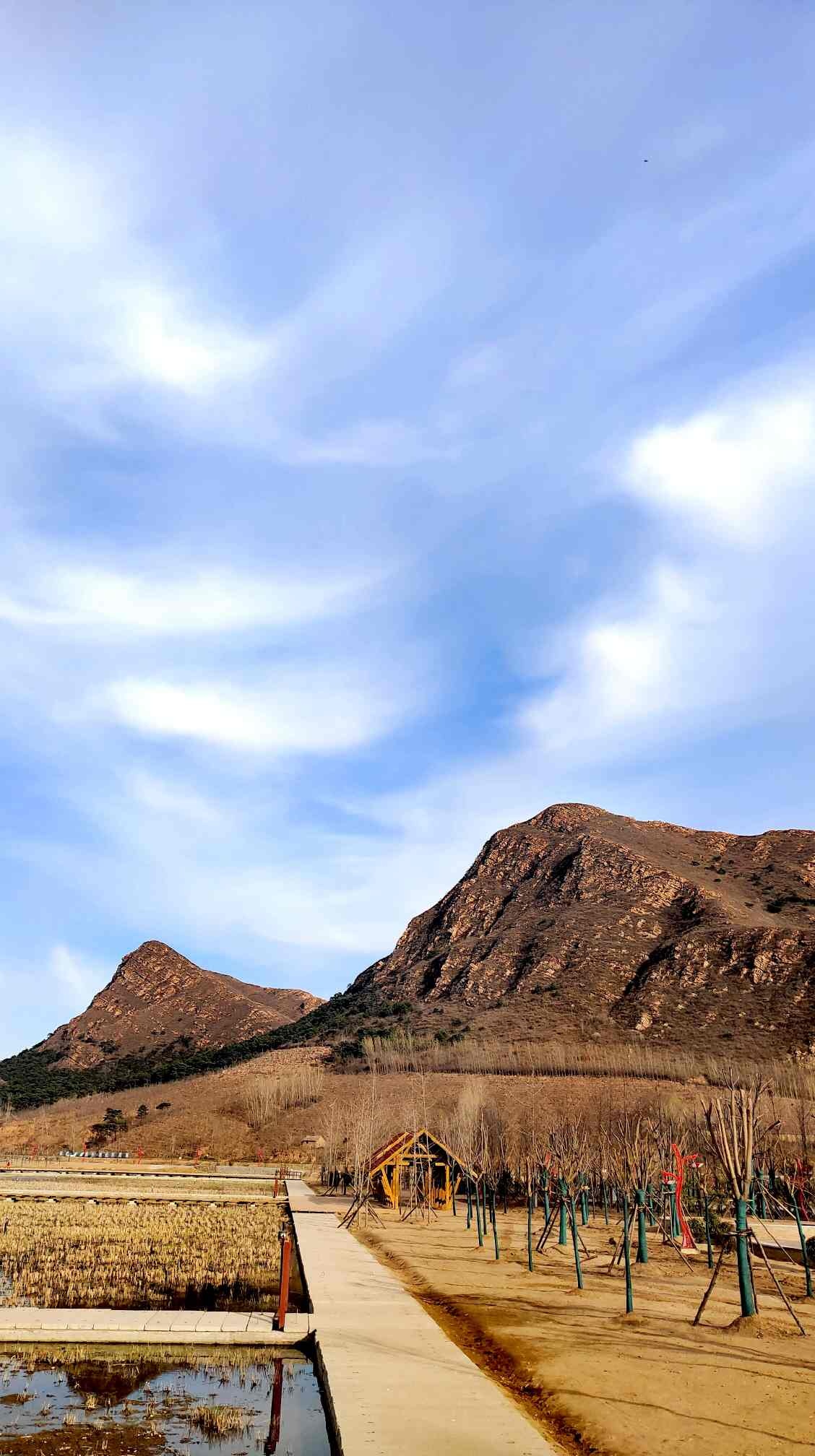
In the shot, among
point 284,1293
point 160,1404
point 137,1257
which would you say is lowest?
point 137,1257

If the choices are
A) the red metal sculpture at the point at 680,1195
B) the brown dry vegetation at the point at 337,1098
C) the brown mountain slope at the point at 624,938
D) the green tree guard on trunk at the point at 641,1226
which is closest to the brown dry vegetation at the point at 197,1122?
the brown dry vegetation at the point at 337,1098

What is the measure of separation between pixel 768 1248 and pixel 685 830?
116971 millimetres

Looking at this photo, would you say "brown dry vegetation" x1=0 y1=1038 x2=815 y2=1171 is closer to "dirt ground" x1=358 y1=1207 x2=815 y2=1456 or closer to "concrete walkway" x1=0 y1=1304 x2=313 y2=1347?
"dirt ground" x1=358 y1=1207 x2=815 y2=1456

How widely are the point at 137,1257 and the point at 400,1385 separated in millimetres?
17061

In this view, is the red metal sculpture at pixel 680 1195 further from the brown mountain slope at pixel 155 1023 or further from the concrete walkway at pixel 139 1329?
the brown mountain slope at pixel 155 1023

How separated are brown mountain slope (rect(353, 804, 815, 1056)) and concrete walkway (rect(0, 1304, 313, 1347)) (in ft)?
226

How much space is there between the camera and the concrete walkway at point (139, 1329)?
1578 cm

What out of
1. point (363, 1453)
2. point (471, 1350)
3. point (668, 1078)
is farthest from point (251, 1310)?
point (668, 1078)

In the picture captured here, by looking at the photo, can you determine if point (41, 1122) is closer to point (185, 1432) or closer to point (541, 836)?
point (541, 836)

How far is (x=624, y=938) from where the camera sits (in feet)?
352

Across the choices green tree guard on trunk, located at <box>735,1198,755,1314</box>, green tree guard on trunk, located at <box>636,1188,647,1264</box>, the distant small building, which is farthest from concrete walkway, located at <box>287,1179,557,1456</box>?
the distant small building

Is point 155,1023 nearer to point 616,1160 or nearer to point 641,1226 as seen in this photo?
point 616,1160

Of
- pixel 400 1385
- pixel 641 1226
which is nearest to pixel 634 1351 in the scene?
pixel 400 1385

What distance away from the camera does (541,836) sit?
148 meters
